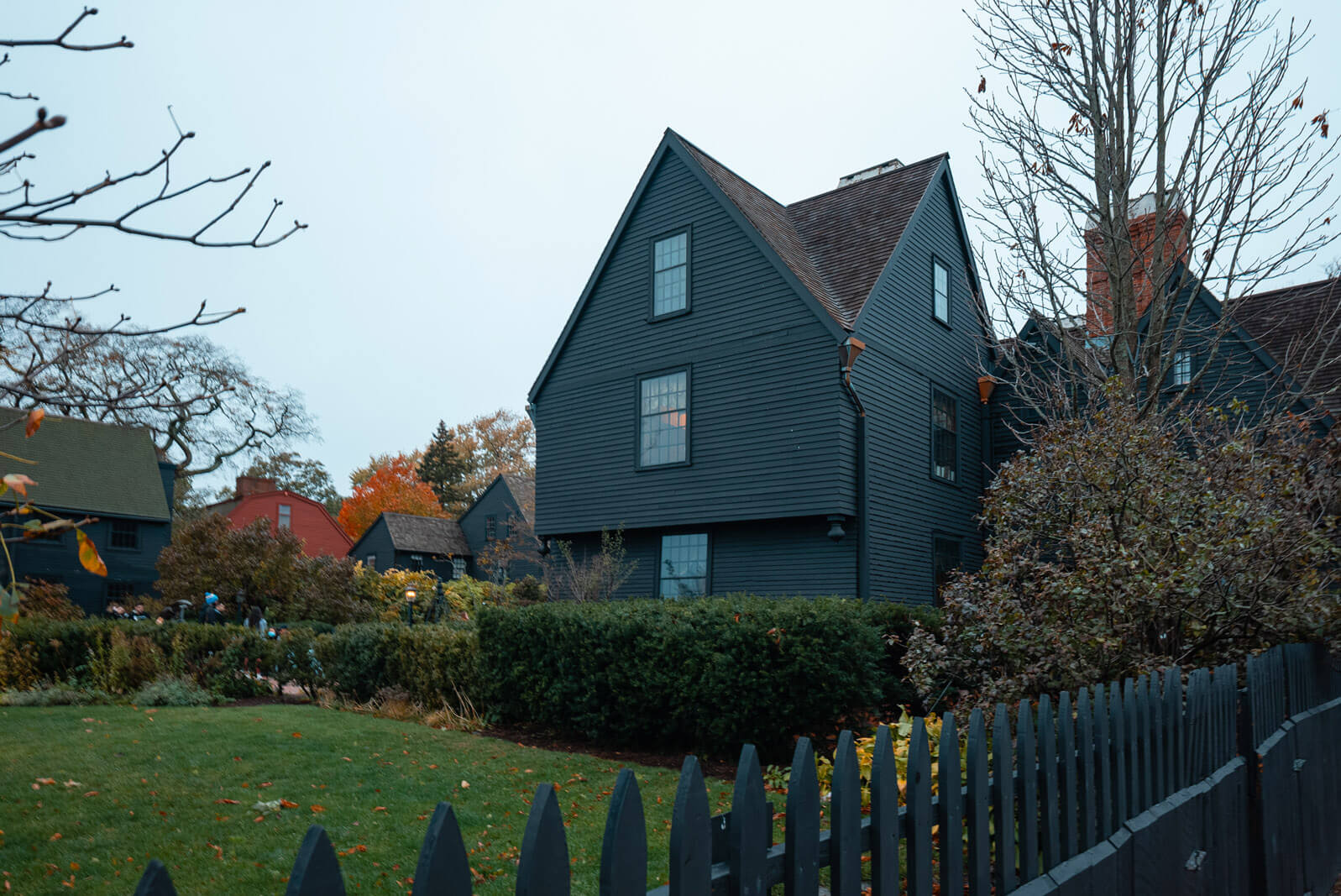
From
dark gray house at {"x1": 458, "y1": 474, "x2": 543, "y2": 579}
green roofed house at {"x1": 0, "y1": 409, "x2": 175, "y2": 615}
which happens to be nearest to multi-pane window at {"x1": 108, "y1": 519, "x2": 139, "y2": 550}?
green roofed house at {"x1": 0, "y1": 409, "x2": 175, "y2": 615}

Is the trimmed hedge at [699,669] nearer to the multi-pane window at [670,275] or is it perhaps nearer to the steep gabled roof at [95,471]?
the multi-pane window at [670,275]

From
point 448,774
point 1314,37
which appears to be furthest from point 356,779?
point 1314,37

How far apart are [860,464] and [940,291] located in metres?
5.94

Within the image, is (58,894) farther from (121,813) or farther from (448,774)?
(448,774)

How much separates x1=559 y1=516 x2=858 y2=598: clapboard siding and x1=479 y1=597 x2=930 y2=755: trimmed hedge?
4.45 m

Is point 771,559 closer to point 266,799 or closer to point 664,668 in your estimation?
point 664,668

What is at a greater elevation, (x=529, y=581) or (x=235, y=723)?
(x=529, y=581)

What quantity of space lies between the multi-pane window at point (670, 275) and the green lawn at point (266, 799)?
1003 centimetres

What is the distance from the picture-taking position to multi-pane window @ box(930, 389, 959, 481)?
19.3 meters

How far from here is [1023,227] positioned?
11.9 m

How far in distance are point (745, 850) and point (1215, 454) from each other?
24.7 feet

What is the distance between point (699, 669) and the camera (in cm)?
1033

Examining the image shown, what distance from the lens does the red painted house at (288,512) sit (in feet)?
162

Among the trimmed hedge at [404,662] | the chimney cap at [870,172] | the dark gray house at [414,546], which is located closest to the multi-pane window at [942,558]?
the chimney cap at [870,172]
